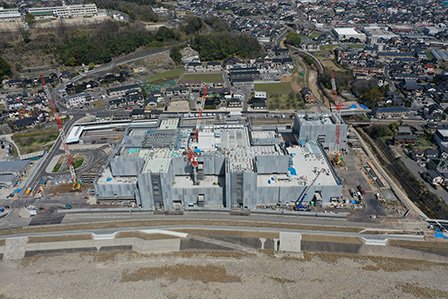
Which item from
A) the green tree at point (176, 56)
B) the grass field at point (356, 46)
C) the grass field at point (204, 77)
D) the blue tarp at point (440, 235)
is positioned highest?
the green tree at point (176, 56)

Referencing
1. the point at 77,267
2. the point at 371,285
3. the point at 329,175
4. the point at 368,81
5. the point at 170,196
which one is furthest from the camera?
the point at 368,81

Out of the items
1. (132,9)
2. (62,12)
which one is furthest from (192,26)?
(62,12)

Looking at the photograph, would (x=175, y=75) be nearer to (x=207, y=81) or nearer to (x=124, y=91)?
(x=207, y=81)

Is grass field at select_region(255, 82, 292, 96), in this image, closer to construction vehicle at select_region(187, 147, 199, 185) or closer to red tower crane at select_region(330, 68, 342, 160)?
red tower crane at select_region(330, 68, 342, 160)

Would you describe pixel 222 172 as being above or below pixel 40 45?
below

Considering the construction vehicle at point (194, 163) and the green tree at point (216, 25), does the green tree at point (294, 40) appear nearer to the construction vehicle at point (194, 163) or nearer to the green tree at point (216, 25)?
the green tree at point (216, 25)

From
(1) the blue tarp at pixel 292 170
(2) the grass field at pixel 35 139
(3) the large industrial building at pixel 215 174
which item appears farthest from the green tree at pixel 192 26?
(1) the blue tarp at pixel 292 170

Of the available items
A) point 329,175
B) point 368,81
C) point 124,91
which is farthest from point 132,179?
point 368,81
